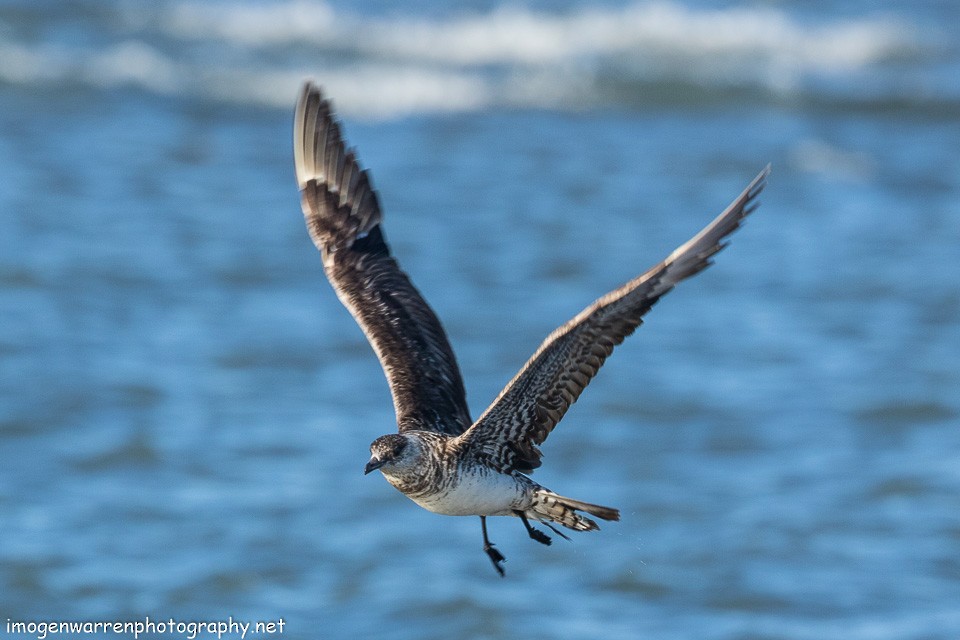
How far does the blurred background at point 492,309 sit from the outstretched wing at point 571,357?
575 centimetres

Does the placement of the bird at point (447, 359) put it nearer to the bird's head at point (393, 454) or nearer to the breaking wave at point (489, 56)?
the bird's head at point (393, 454)

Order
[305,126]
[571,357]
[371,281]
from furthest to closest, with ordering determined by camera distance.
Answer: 1. [305,126]
2. [371,281]
3. [571,357]

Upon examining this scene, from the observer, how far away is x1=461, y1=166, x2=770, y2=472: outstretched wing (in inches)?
280

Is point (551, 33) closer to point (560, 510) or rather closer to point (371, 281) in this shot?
point (371, 281)

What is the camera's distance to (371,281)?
374 inches

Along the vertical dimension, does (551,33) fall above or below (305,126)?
above

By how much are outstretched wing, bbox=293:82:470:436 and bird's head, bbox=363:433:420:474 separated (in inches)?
26.6

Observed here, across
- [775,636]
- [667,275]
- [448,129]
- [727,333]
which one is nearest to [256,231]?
[448,129]

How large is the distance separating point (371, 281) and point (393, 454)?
1938 mm

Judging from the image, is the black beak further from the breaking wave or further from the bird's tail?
the breaking wave

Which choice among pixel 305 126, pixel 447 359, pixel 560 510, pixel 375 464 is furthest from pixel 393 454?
pixel 305 126

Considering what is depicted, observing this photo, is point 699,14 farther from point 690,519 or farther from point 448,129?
point 690,519

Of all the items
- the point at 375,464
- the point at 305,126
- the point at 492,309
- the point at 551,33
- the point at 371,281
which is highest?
the point at 551,33

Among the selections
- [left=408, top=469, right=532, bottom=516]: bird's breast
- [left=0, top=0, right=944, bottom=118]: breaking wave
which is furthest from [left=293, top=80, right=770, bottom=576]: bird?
[left=0, top=0, right=944, bottom=118]: breaking wave
